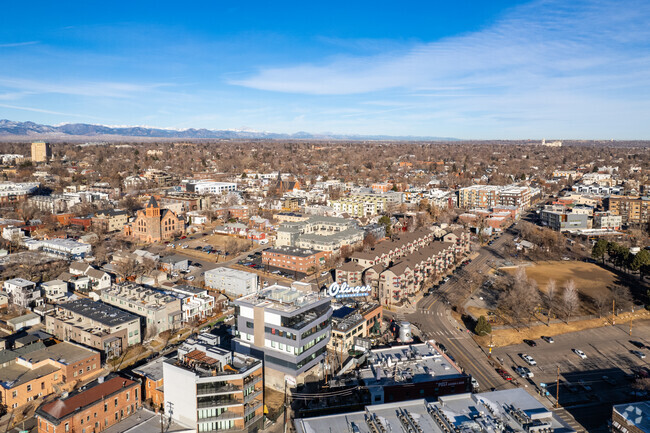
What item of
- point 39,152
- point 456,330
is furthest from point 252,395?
point 39,152

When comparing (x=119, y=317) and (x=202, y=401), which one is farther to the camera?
(x=119, y=317)

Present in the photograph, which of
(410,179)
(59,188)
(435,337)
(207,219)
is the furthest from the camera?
(410,179)

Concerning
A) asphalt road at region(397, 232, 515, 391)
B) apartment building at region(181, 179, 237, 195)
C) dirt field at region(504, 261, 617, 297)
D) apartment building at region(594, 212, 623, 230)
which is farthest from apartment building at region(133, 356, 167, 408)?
apartment building at region(181, 179, 237, 195)

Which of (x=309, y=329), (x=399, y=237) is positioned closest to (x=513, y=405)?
(x=309, y=329)

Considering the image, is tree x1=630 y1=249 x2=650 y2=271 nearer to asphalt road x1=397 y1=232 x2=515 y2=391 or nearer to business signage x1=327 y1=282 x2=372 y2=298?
asphalt road x1=397 y1=232 x2=515 y2=391

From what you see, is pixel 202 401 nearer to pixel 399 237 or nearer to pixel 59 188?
pixel 399 237

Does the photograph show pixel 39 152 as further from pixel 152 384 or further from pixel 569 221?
pixel 569 221
